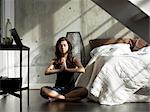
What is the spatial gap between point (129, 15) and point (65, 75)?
6.62 feet

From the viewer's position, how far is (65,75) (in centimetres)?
509

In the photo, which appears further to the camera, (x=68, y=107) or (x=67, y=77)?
(x=67, y=77)

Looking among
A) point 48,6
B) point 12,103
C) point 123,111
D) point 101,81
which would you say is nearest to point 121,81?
point 101,81

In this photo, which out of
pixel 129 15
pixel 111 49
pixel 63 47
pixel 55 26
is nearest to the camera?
pixel 129 15

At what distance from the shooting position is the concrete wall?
711 centimetres

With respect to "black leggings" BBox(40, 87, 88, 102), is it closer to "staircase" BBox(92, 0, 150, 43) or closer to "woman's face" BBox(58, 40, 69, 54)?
"woman's face" BBox(58, 40, 69, 54)

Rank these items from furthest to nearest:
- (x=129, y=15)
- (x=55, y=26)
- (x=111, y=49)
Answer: (x=55, y=26) < (x=111, y=49) < (x=129, y=15)

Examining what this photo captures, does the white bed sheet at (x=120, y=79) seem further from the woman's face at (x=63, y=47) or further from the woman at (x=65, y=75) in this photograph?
the woman's face at (x=63, y=47)

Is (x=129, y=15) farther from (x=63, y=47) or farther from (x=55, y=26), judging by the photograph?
(x=55, y=26)

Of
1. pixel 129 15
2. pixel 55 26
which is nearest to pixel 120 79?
pixel 129 15

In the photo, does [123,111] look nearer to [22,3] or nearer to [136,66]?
[136,66]

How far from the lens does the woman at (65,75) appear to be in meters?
5.01

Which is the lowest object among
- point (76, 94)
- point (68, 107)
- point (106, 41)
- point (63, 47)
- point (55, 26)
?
point (68, 107)

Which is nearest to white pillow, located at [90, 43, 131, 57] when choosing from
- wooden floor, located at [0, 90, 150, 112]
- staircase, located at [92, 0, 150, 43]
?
wooden floor, located at [0, 90, 150, 112]
